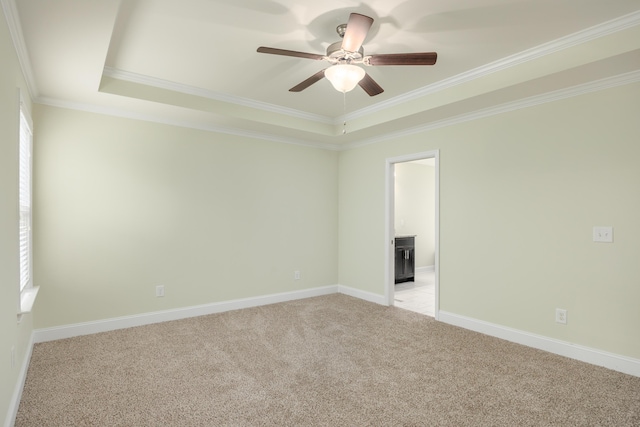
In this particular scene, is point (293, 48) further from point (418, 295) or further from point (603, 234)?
point (418, 295)

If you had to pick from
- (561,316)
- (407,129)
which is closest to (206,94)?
(407,129)

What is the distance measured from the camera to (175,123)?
13.4 ft

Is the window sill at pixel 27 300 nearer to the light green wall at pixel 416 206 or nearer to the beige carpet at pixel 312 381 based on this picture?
the beige carpet at pixel 312 381

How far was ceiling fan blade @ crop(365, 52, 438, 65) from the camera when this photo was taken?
7.39 feet

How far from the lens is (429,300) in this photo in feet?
16.9

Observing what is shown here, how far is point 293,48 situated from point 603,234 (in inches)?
119

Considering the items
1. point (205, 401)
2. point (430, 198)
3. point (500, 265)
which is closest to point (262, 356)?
point (205, 401)

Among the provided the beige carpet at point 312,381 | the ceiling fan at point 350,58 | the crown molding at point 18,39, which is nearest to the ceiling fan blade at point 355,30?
the ceiling fan at point 350,58

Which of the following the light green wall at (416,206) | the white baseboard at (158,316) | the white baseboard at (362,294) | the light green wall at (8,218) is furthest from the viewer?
the light green wall at (416,206)

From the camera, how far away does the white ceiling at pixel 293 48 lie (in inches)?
89.3

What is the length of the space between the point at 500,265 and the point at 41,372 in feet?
13.8

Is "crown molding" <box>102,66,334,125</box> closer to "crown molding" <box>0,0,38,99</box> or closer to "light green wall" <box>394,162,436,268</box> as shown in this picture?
"crown molding" <box>0,0,38,99</box>

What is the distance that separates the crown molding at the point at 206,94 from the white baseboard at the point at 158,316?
97.6 inches

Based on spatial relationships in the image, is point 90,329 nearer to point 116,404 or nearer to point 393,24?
point 116,404
